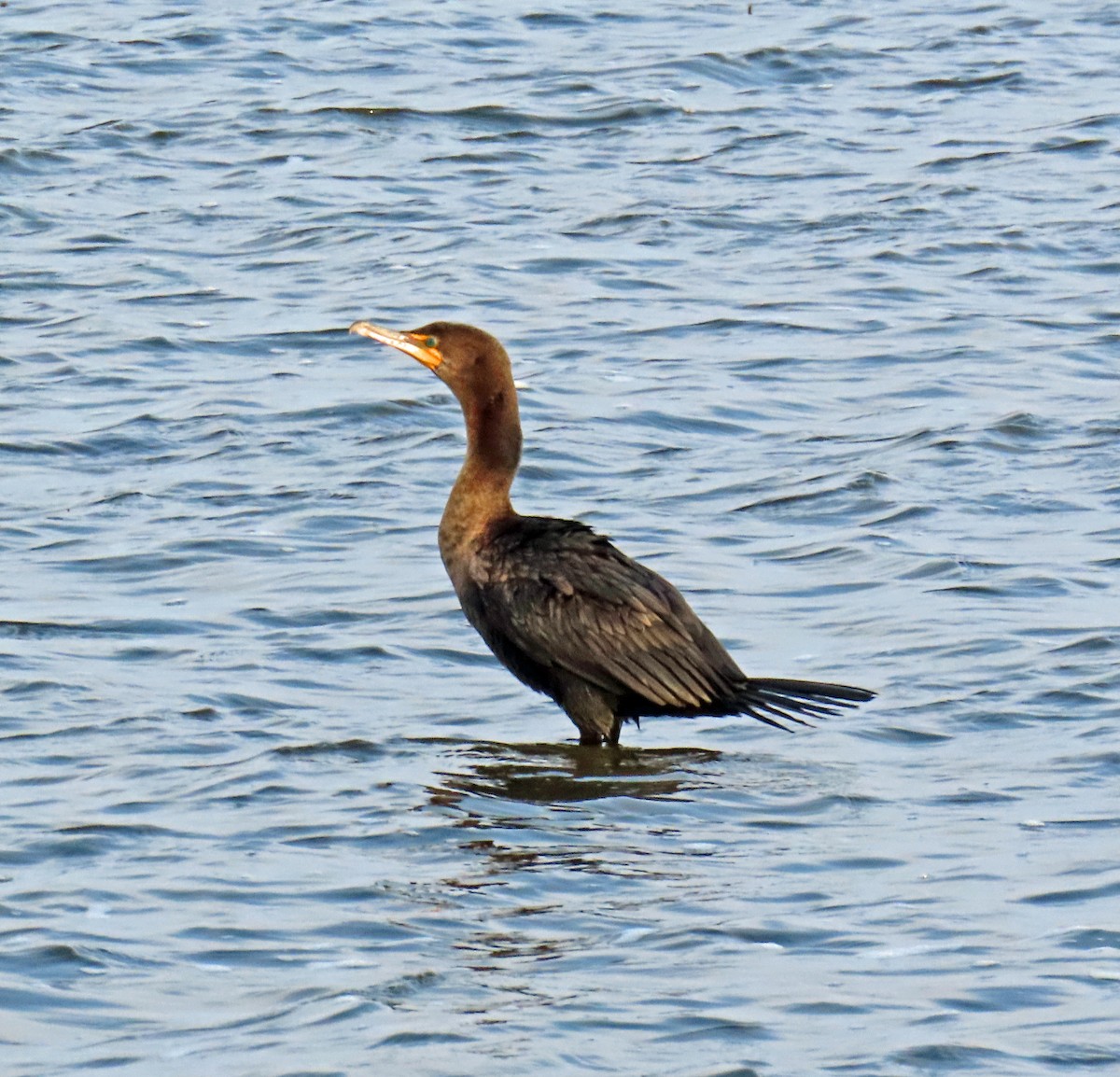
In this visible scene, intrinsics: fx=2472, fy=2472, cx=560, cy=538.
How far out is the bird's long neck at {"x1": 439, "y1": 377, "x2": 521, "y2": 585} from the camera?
28.0 ft

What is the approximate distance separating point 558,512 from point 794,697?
311 centimetres

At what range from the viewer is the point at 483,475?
8625 mm

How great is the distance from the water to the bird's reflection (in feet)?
0.08

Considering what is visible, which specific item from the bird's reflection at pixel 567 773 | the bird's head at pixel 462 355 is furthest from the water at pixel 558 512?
the bird's head at pixel 462 355

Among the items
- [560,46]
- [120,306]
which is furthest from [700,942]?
[560,46]

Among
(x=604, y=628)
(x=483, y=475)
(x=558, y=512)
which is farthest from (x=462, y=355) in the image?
(x=558, y=512)

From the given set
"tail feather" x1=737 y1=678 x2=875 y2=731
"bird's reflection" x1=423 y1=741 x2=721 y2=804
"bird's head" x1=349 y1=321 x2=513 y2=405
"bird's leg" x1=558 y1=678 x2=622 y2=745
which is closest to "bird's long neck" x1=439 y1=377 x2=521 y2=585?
"bird's head" x1=349 y1=321 x2=513 y2=405

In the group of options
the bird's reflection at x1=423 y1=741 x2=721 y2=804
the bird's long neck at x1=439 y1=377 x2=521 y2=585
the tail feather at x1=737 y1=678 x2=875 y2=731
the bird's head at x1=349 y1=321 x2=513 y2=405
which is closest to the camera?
the bird's reflection at x1=423 y1=741 x2=721 y2=804

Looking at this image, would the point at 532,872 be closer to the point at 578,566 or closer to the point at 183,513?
the point at 578,566

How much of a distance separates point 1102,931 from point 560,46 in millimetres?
15081

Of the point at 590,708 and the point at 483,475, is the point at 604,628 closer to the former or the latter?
the point at 590,708

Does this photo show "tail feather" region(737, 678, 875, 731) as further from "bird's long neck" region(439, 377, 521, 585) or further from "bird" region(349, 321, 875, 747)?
"bird's long neck" region(439, 377, 521, 585)

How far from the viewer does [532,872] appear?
678 cm

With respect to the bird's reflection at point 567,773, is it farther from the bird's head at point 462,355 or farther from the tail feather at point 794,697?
the bird's head at point 462,355
